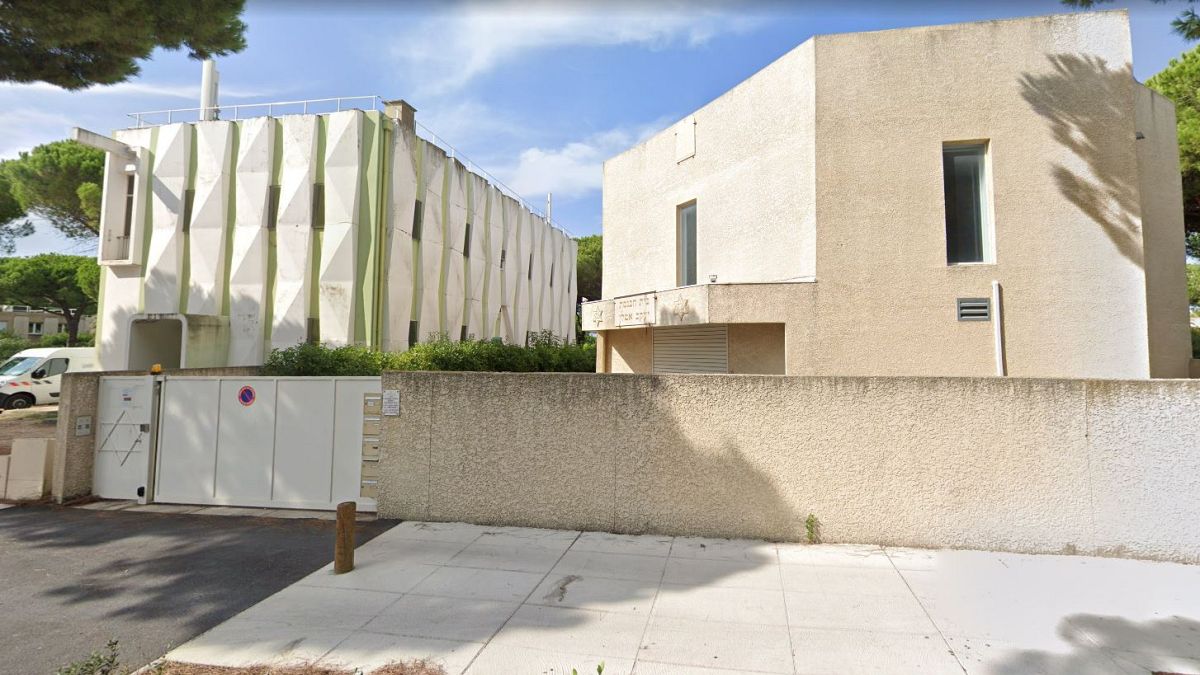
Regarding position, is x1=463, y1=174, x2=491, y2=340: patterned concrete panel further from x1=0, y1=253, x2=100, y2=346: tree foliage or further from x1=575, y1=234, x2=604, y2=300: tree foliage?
x1=0, y1=253, x2=100, y2=346: tree foliage

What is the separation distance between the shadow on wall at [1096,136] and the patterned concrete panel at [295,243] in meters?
17.5

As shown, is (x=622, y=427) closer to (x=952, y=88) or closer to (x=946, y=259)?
(x=946, y=259)

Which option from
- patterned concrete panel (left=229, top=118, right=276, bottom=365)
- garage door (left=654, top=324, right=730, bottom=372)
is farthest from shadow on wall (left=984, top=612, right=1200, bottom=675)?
patterned concrete panel (left=229, top=118, right=276, bottom=365)

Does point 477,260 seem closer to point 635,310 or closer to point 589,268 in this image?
point 635,310

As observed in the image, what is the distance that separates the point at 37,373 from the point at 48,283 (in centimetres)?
2266

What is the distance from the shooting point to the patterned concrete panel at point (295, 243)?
649 inches

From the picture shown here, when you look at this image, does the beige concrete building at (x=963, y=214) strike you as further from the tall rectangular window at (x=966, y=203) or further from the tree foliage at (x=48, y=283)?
the tree foliage at (x=48, y=283)

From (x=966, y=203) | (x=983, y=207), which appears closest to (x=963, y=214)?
(x=966, y=203)

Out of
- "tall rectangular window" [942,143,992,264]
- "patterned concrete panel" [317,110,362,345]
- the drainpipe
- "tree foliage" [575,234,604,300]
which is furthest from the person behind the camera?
"tree foliage" [575,234,604,300]

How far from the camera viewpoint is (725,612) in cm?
449

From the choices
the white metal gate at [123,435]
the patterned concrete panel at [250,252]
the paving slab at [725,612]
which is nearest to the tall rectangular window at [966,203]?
the paving slab at [725,612]

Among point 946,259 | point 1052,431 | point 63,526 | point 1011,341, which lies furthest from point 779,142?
point 63,526

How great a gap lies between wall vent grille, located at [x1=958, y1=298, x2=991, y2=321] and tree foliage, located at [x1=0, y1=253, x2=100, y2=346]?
43.1m

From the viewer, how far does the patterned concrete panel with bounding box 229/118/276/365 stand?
16641 mm
